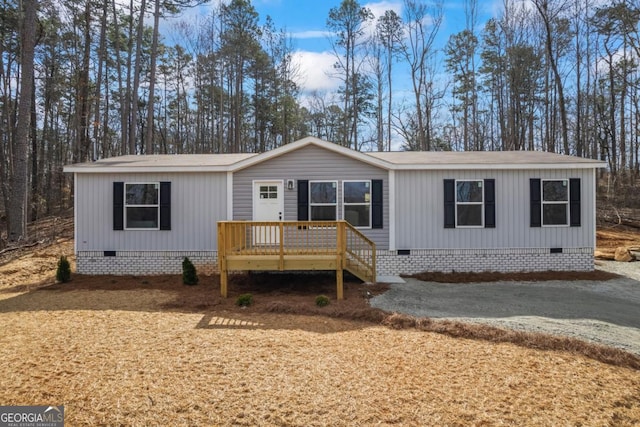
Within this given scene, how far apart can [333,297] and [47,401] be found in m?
4.79

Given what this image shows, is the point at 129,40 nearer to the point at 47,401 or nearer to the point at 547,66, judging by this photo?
the point at 47,401

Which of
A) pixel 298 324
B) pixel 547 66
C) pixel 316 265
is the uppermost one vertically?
pixel 547 66

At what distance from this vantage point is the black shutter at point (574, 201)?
8875mm

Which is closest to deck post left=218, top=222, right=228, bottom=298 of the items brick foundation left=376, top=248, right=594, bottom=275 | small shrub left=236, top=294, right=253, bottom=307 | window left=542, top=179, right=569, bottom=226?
small shrub left=236, top=294, right=253, bottom=307

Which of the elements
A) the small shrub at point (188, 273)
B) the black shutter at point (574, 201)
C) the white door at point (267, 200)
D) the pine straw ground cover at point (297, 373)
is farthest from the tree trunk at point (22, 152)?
the black shutter at point (574, 201)

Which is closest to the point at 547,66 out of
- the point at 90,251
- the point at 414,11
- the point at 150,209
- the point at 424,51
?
the point at 424,51

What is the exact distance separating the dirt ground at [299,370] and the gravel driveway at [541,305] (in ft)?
1.87

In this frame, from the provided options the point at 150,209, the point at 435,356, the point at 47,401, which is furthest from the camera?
the point at 150,209

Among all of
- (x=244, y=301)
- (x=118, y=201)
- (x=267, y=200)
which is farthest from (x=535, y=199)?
(x=118, y=201)

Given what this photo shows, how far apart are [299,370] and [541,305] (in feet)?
16.3

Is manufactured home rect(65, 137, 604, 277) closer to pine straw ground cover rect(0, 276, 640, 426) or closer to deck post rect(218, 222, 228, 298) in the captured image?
deck post rect(218, 222, 228, 298)

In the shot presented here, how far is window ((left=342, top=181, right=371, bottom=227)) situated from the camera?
356 inches

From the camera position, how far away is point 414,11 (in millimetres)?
21688

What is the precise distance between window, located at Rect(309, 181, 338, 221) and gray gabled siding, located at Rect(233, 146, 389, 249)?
127mm
